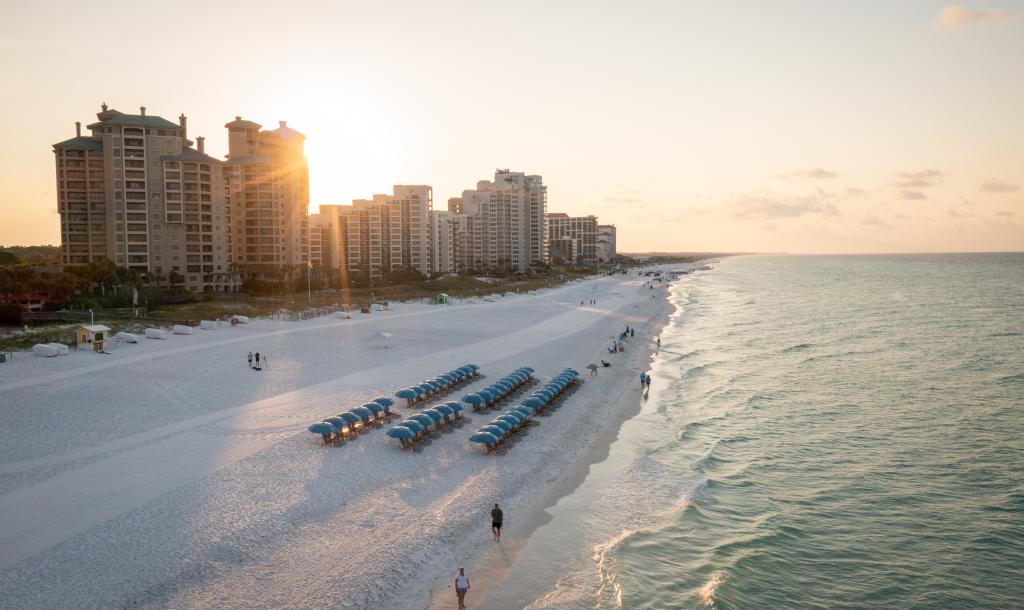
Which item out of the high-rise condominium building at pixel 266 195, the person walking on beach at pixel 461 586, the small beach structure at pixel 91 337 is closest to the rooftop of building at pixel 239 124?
the high-rise condominium building at pixel 266 195

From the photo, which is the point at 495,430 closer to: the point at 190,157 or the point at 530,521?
the point at 530,521

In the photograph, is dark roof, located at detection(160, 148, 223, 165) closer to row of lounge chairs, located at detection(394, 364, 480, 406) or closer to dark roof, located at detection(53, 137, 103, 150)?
dark roof, located at detection(53, 137, 103, 150)

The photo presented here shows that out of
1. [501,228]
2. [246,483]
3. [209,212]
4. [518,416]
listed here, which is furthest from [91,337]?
[501,228]

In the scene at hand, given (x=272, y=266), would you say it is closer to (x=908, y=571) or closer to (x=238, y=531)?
(x=238, y=531)

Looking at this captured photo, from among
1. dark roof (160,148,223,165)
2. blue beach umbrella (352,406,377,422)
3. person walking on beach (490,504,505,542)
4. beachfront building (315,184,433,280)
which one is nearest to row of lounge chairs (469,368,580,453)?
blue beach umbrella (352,406,377,422)

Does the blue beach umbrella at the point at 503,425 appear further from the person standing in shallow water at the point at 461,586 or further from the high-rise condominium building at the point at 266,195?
the high-rise condominium building at the point at 266,195

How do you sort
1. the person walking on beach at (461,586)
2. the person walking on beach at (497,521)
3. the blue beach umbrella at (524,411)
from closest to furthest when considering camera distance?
the person walking on beach at (461,586) → the person walking on beach at (497,521) → the blue beach umbrella at (524,411)

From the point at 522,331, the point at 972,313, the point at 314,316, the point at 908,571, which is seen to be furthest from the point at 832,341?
the point at 314,316
